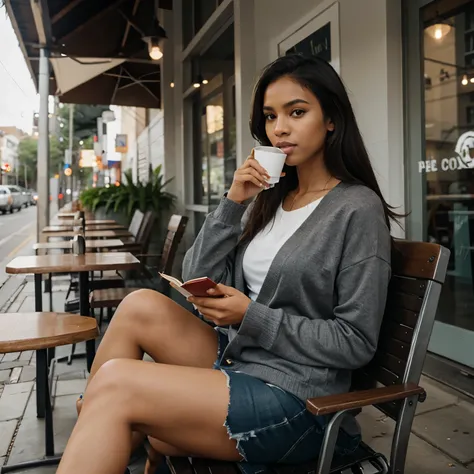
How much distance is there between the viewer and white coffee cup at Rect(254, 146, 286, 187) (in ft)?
4.84

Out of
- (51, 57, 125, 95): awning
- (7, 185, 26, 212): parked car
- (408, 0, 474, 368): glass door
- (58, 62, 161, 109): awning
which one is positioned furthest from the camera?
(7, 185, 26, 212): parked car

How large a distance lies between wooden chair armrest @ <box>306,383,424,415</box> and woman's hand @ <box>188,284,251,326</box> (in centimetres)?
30

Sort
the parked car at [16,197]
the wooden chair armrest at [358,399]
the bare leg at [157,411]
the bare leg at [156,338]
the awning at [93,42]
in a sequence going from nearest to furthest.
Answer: the wooden chair armrest at [358,399]
the bare leg at [157,411]
the bare leg at [156,338]
the awning at [93,42]
the parked car at [16,197]

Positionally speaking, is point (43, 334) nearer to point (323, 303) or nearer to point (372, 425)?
point (323, 303)

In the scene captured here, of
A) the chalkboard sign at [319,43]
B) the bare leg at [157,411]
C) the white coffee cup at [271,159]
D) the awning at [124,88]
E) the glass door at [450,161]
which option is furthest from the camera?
the awning at [124,88]

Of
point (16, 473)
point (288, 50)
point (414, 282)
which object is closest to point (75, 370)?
point (16, 473)

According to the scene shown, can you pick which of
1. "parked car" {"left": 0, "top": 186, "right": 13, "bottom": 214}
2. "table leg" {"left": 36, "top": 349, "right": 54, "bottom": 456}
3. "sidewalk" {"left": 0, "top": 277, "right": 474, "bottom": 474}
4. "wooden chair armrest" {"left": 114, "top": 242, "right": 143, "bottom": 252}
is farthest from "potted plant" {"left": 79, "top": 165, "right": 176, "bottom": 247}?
"parked car" {"left": 0, "top": 186, "right": 13, "bottom": 214}

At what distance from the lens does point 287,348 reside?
1322mm

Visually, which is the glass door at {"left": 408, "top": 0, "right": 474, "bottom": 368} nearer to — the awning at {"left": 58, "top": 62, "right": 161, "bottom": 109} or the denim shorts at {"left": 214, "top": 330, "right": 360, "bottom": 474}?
the denim shorts at {"left": 214, "top": 330, "right": 360, "bottom": 474}

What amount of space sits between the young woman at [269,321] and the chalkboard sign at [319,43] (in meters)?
2.31

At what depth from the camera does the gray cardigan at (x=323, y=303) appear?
1.29 metres

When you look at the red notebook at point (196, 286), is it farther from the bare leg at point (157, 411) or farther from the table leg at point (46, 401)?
the table leg at point (46, 401)

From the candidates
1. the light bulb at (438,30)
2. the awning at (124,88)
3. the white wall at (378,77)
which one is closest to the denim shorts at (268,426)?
the white wall at (378,77)

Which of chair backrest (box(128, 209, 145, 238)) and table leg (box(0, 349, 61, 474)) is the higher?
chair backrest (box(128, 209, 145, 238))
